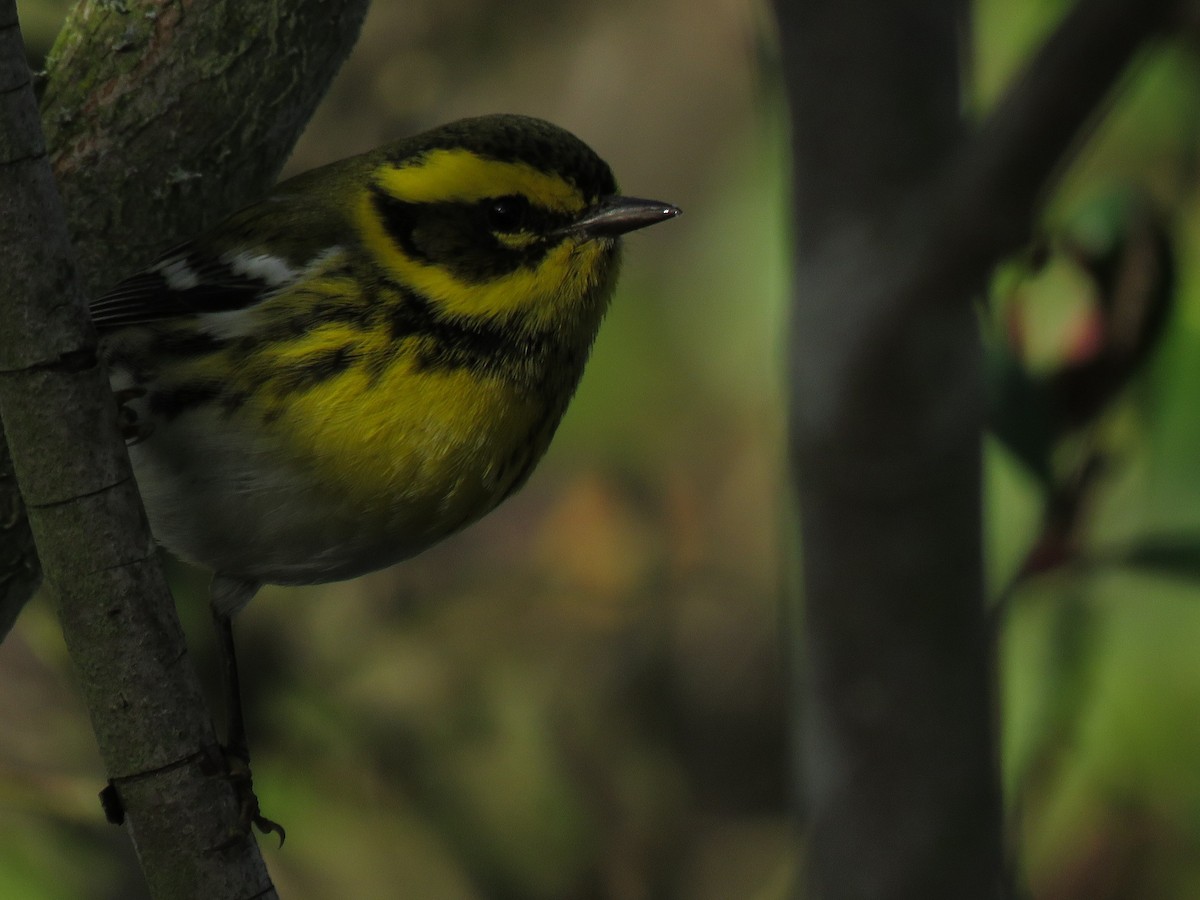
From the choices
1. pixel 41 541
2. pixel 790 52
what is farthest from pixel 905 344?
pixel 41 541

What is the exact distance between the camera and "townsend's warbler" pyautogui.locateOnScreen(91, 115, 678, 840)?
6.34 feet

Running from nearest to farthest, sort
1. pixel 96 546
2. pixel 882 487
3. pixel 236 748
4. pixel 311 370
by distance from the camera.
A: 1. pixel 96 546
2. pixel 882 487
3. pixel 311 370
4. pixel 236 748

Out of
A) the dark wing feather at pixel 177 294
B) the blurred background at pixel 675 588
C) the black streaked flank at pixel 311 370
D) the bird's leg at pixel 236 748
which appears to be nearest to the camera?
the bird's leg at pixel 236 748

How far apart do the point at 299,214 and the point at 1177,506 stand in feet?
4.75

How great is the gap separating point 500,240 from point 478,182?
8cm

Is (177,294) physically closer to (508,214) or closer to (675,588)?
(508,214)

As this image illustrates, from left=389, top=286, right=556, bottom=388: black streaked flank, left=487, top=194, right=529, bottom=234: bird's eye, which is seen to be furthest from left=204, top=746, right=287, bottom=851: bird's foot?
left=487, top=194, right=529, bottom=234: bird's eye

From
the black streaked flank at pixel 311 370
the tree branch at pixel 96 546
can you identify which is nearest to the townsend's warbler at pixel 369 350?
the black streaked flank at pixel 311 370

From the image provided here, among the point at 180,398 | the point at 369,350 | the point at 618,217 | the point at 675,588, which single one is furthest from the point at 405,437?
the point at 675,588

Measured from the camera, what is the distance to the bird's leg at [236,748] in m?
1.82

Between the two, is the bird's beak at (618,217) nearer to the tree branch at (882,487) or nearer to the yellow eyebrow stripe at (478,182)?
the yellow eyebrow stripe at (478,182)

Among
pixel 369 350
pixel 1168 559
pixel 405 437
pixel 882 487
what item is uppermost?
pixel 369 350

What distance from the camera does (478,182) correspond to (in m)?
2.09

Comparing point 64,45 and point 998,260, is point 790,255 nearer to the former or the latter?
point 998,260
